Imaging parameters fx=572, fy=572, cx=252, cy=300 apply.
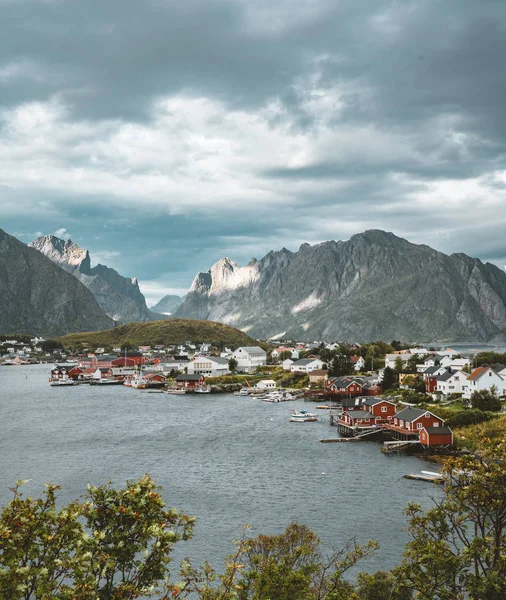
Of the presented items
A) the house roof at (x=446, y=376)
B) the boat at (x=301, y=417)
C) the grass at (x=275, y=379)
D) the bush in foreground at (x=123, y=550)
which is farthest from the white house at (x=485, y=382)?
the bush in foreground at (x=123, y=550)

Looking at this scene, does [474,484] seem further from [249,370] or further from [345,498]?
[249,370]

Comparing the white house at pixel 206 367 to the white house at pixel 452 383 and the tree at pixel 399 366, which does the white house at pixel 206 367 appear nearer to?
the tree at pixel 399 366

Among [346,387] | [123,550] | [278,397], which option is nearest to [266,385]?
[278,397]

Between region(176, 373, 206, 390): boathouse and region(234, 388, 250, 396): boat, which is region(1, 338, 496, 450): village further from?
region(234, 388, 250, 396): boat

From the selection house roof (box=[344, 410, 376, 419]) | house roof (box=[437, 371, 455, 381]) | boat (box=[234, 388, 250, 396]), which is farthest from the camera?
boat (box=[234, 388, 250, 396])

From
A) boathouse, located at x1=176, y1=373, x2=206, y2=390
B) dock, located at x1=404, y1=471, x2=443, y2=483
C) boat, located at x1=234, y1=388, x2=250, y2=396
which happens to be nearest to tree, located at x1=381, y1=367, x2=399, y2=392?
boat, located at x1=234, y1=388, x2=250, y2=396
